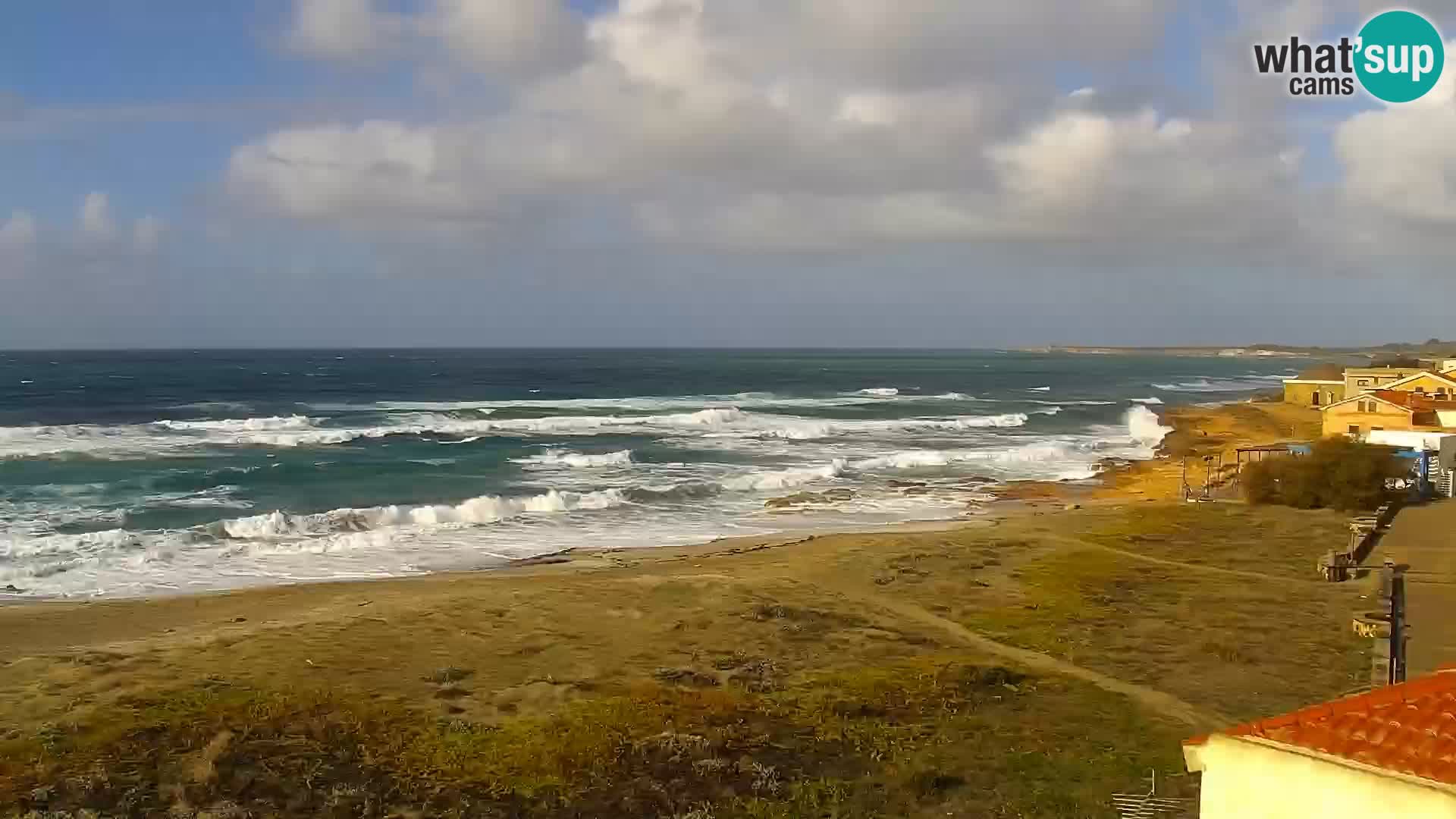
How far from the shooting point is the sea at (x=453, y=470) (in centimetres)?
2356

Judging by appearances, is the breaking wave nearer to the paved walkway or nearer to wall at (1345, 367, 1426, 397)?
wall at (1345, 367, 1426, 397)

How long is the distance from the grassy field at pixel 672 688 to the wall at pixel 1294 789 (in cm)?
392

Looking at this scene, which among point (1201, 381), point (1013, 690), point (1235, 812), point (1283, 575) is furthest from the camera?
point (1201, 381)

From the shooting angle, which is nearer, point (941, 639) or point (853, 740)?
point (853, 740)

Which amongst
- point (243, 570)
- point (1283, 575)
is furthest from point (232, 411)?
point (1283, 575)

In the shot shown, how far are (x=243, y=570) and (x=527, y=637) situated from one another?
1034 centimetres

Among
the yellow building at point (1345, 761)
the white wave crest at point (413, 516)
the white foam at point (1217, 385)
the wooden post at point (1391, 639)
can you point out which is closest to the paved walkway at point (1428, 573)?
the wooden post at point (1391, 639)

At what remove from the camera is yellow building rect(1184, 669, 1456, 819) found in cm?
478

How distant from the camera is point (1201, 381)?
120 meters

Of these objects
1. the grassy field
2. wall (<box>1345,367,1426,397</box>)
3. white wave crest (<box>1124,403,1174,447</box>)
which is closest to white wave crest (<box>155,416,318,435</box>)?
the grassy field

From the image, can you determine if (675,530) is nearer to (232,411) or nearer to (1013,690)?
(1013,690)

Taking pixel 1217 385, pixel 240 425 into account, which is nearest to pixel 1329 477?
pixel 240 425

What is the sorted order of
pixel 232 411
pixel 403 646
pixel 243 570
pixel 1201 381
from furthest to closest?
pixel 1201 381, pixel 232 411, pixel 243 570, pixel 403 646

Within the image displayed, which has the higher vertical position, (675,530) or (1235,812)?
(1235,812)
